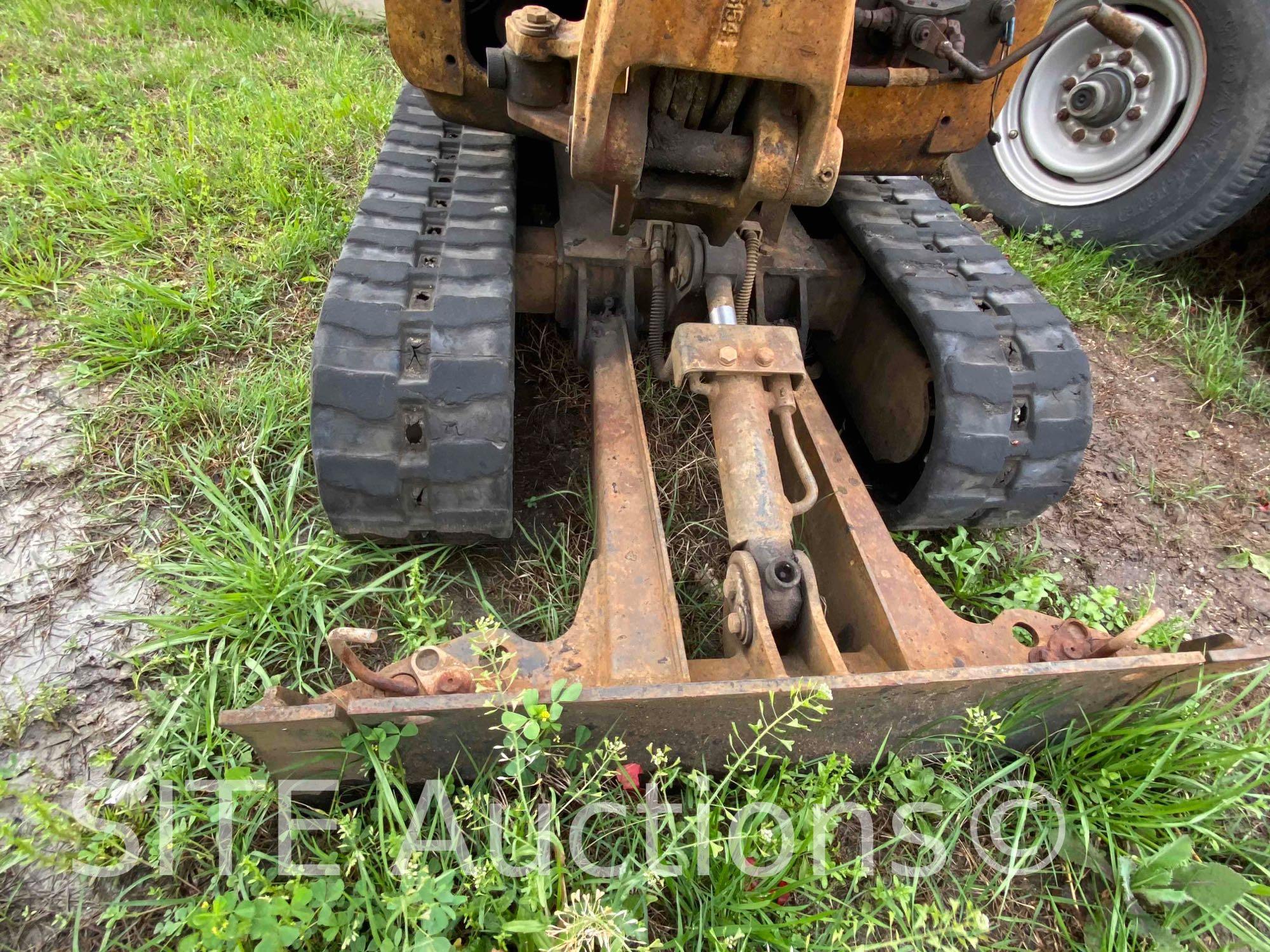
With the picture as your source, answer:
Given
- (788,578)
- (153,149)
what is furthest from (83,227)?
(788,578)

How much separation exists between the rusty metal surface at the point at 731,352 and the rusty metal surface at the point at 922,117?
0.63m

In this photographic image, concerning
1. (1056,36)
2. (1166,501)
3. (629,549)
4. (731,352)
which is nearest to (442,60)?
(731,352)

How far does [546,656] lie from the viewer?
5.44 feet

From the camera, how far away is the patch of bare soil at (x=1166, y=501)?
2.73m

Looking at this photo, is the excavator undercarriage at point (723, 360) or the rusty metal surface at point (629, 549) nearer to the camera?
the excavator undercarriage at point (723, 360)

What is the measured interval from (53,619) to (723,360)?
191 cm

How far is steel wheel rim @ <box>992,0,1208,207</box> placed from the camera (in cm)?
375

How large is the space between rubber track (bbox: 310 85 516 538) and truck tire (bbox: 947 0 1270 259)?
11.0 feet

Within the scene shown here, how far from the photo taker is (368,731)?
140cm

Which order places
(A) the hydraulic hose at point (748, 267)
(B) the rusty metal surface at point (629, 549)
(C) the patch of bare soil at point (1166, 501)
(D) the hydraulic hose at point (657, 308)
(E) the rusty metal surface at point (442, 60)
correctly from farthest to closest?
(C) the patch of bare soil at point (1166, 501) → (D) the hydraulic hose at point (657, 308) → (A) the hydraulic hose at point (748, 267) → (E) the rusty metal surface at point (442, 60) → (B) the rusty metal surface at point (629, 549)

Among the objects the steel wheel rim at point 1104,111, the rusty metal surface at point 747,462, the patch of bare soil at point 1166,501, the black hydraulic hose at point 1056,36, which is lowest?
the patch of bare soil at point 1166,501

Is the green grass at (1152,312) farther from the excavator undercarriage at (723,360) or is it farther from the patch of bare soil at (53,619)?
the patch of bare soil at (53,619)

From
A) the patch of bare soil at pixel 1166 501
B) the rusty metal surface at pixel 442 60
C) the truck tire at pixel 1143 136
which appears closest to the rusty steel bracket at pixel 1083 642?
the patch of bare soil at pixel 1166 501

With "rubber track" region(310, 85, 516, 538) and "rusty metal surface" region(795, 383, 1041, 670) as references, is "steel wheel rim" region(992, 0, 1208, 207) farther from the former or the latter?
"rubber track" region(310, 85, 516, 538)
